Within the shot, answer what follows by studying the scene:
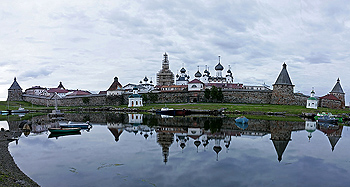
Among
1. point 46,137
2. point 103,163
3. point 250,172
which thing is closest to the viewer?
point 250,172

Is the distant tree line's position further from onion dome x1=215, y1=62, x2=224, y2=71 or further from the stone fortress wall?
onion dome x1=215, y1=62, x2=224, y2=71

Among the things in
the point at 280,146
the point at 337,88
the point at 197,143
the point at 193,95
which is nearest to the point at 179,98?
the point at 193,95

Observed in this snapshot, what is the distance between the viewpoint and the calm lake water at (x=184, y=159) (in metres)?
12.9

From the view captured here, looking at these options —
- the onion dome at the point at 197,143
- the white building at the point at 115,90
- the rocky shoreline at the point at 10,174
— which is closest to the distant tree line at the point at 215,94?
the white building at the point at 115,90

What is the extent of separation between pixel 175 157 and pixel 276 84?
163 ft

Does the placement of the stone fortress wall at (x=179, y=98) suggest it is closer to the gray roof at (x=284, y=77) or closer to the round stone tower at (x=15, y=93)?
the round stone tower at (x=15, y=93)

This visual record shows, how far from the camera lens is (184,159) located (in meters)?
16.6

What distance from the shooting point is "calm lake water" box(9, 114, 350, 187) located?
12.9 metres

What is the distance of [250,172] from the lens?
14016 mm

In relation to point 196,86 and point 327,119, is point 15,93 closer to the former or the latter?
point 196,86

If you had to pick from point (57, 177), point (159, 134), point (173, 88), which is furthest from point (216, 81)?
point (57, 177)

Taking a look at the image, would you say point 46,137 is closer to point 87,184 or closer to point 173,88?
point 87,184

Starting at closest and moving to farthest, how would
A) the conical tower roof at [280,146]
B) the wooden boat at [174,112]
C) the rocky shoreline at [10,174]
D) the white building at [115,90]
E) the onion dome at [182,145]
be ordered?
the rocky shoreline at [10,174]
the conical tower roof at [280,146]
the onion dome at [182,145]
the wooden boat at [174,112]
the white building at [115,90]

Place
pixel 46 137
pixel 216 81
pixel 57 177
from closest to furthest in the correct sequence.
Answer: pixel 57 177
pixel 46 137
pixel 216 81
